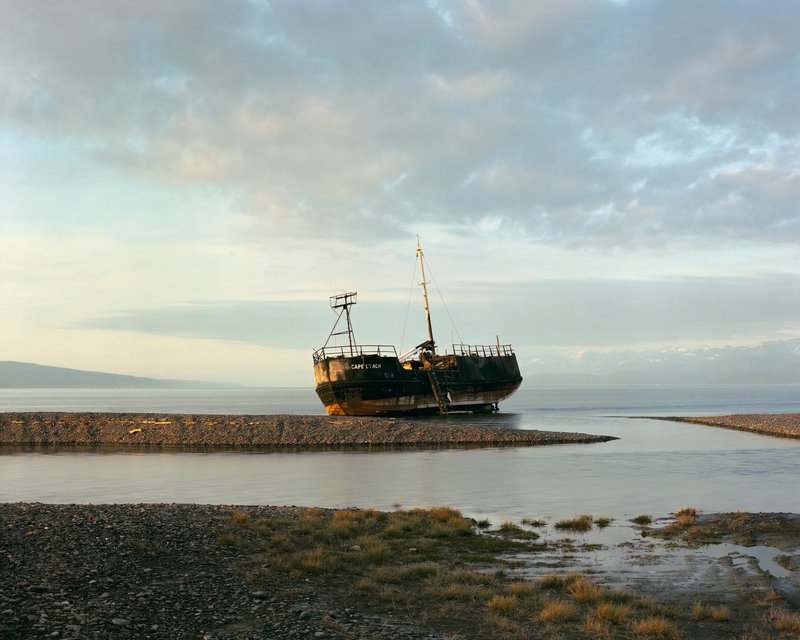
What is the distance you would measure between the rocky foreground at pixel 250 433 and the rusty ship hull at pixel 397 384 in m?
12.1

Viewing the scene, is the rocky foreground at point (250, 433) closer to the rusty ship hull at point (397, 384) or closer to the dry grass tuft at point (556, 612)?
the rusty ship hull at point (397, 384)

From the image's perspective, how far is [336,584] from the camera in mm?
13367

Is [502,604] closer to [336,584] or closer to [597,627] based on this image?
[597,627]

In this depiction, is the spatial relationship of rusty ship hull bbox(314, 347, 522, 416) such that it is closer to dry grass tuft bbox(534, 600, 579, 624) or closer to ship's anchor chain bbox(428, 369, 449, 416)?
ship's anchor chain bbox(428, 369, 449, 416)

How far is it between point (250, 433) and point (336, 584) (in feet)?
123

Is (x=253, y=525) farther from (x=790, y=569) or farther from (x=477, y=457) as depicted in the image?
(x=477, y=457)

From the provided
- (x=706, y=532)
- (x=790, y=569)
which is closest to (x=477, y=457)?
(x=706, y=532)

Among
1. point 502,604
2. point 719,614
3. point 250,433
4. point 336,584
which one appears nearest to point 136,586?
point 336,584

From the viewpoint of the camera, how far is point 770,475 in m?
31.9

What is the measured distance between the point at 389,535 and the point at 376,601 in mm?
5621

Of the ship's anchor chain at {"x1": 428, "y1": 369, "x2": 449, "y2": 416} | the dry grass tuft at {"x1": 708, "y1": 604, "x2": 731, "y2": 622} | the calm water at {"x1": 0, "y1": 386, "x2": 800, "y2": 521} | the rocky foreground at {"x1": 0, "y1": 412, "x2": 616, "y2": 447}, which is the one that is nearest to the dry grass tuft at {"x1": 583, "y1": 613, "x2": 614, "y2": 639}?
the dry grass tuft at {"x1": 708, "y1": 604, "x2": 731, "y2": 622}

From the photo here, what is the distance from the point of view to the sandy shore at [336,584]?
1059cm

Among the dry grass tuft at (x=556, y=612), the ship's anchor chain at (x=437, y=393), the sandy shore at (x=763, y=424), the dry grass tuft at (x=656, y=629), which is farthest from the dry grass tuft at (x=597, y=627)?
the ship's anchor chain at (x=437, y=393)

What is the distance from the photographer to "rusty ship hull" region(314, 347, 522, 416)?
65.8 m
